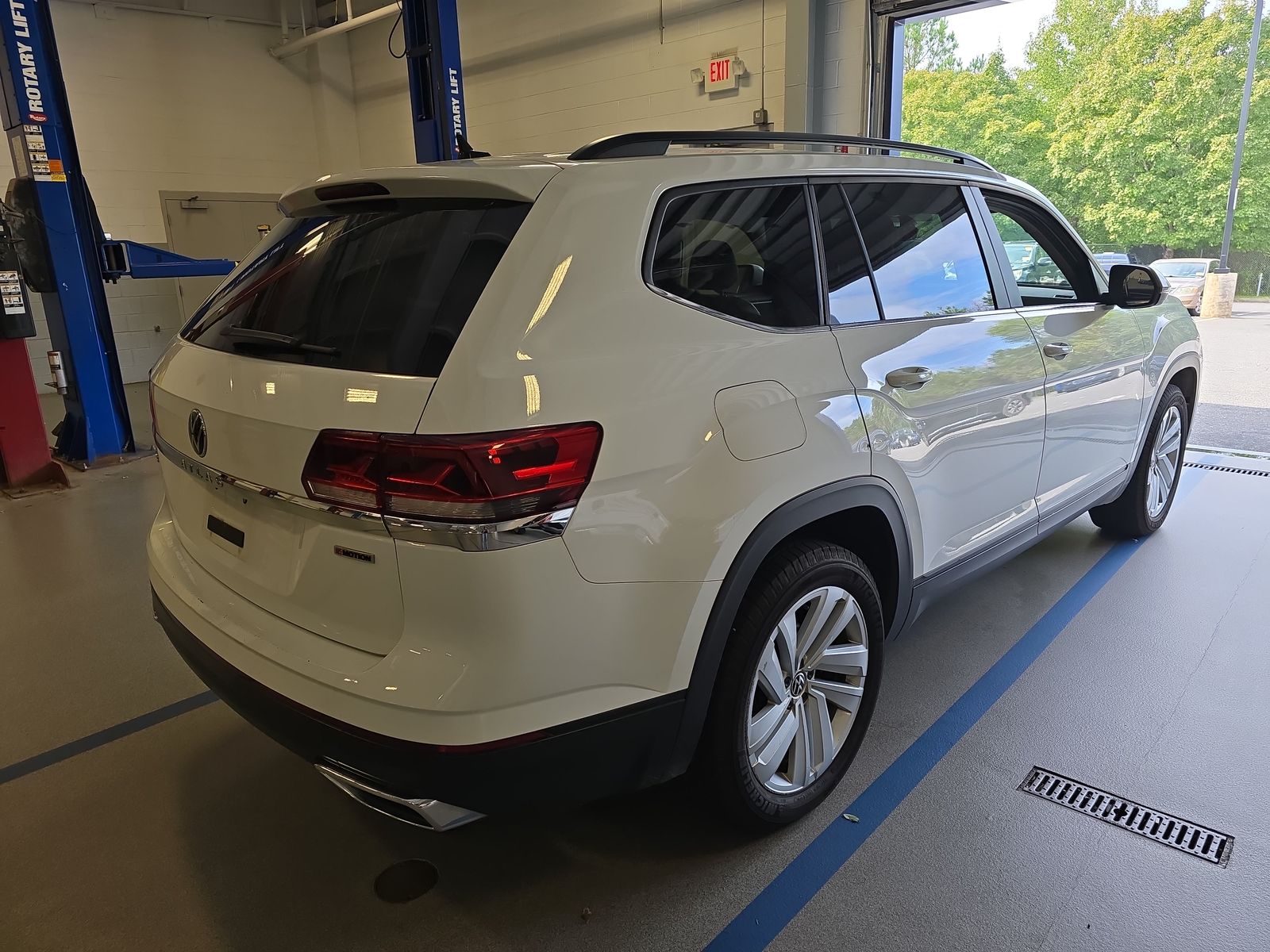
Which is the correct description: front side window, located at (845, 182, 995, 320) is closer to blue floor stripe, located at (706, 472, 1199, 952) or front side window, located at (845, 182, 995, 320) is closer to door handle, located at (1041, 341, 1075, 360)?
door handle, located at (1041, 341, 1075, 360)

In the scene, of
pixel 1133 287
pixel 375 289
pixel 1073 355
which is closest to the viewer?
pixel 375 289

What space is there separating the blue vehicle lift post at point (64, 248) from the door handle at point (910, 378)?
5.65 meters

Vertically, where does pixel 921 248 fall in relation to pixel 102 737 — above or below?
above

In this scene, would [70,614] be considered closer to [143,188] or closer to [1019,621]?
[1019,621]

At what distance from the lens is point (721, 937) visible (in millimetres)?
1755

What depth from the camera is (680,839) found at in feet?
6.68

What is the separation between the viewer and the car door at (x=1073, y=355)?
2766 mm

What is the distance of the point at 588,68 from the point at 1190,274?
6.23 meters

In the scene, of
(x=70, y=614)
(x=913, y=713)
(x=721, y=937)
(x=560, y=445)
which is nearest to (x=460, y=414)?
(x=560, y=445)

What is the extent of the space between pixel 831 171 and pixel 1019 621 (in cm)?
195

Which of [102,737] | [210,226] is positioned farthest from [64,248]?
[210,226]

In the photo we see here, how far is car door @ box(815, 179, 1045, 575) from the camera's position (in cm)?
205

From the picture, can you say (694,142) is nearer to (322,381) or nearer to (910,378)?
(910,378)

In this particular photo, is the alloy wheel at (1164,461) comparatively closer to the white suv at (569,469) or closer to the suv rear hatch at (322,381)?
the white suv at (569,469)
